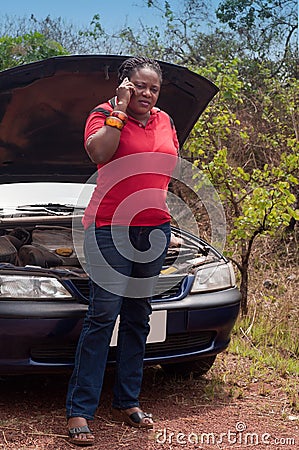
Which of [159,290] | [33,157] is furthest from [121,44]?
[159,290]

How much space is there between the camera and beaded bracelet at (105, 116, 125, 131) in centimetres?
307

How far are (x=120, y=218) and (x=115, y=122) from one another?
19.0 inches

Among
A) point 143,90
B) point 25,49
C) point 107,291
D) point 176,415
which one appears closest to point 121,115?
point 143,90

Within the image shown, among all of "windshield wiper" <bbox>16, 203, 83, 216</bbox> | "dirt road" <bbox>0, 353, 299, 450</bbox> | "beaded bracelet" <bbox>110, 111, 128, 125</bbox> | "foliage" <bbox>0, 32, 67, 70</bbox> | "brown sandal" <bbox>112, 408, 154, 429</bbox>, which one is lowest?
"dirt road" <bbox>0, 353, 299, 450</bbox>

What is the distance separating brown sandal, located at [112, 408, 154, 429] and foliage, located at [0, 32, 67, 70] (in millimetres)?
8647

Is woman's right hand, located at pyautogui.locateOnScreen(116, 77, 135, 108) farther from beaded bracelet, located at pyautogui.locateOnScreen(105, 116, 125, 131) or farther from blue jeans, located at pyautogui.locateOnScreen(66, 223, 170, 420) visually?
blue jeans, located at pyautogui.locateOnScreen(66, 223, 170, 420)

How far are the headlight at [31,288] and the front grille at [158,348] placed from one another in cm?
27

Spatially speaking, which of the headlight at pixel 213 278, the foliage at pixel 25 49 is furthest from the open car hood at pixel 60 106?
the foliage at pixel 25 49

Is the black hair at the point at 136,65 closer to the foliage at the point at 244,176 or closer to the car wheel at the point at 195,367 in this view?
the car wheel at the point at 195,367

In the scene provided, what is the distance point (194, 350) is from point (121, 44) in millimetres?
9956

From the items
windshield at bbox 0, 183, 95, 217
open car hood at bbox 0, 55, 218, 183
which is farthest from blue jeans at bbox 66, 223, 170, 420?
windshield at bbox 0, 183, 95, 217

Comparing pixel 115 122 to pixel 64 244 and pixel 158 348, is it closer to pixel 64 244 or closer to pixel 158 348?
pixel 158 348

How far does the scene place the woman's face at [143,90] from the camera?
3.21 metres

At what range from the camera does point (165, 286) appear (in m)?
3.71
